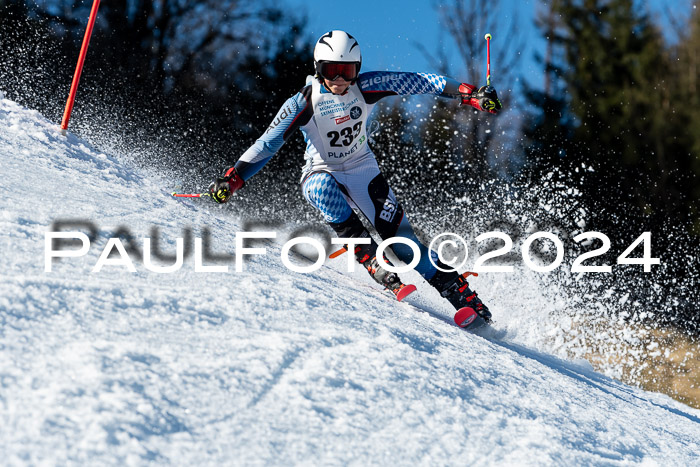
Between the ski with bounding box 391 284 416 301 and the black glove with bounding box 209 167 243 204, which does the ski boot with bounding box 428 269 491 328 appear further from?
the black glove with bounding box 209 167 243 204

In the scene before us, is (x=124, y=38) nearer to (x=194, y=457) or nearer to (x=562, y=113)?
(x=562, y=113)

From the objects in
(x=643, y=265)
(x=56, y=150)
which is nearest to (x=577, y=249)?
(x=643, y=265)

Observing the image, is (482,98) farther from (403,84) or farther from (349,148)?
(349,148)

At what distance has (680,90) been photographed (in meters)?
12.8

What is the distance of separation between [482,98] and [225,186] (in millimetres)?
1821

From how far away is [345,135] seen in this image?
4520 millimetres

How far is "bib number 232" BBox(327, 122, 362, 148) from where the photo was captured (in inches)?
177

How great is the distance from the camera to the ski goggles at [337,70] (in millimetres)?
4246

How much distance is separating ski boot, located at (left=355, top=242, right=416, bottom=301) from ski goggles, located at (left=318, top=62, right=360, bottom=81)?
3.81ft

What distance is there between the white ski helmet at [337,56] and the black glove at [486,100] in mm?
836

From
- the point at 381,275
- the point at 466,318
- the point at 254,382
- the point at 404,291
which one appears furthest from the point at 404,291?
the point at 254,382

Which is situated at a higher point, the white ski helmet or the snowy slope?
the white ski helmet

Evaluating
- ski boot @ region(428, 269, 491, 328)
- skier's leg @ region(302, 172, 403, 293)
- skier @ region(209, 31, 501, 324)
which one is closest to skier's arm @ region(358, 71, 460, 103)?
skier @ region(209, 31, 501, 324)

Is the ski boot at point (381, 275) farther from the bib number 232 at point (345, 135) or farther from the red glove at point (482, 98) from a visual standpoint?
the red glove at point (482, 98)
